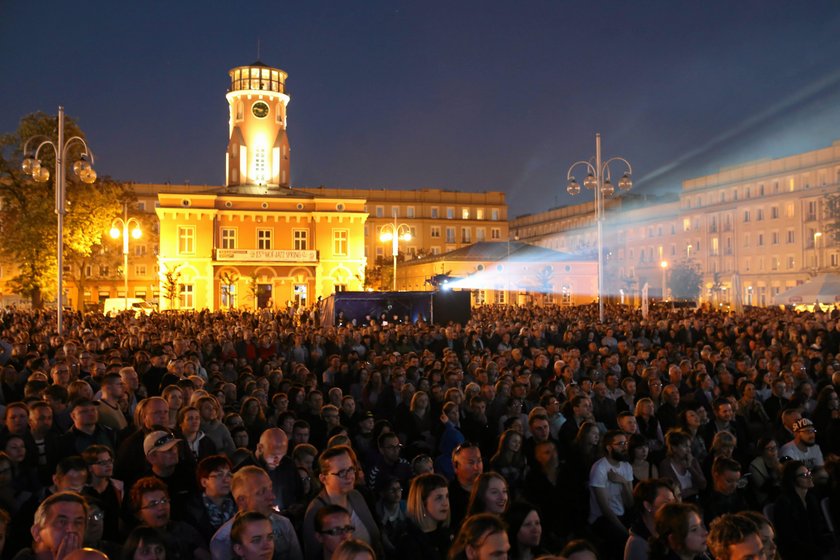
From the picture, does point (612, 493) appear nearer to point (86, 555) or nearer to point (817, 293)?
point (86, 555)

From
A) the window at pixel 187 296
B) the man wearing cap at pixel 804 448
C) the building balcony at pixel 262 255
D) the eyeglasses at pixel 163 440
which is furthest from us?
the building balcony at pixel 262 255

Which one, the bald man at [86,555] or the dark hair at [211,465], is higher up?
the dark hair at [211,465]

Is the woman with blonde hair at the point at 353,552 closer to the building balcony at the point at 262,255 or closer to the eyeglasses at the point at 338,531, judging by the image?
the eyeglasses at the point at 338,531

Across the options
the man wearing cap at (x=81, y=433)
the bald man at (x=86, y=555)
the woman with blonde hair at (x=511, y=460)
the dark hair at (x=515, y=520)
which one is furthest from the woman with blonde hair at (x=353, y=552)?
the man wearing cap at (x=81, y=433)

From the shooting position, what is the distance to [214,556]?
4613 mm

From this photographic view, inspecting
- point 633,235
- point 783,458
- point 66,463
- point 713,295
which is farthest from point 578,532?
point 633,235

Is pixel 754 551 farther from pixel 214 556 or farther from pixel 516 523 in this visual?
pixel 214 556

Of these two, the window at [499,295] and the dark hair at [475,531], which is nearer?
the dark hair at [475,531]

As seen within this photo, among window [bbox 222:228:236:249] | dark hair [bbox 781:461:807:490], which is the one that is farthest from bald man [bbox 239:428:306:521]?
window [bbox 222:228:236:249]

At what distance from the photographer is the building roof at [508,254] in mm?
61781

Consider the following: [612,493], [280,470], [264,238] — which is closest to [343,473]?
[280,470]

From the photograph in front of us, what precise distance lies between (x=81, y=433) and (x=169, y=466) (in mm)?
1624

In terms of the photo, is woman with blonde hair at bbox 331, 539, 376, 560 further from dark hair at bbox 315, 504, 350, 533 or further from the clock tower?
the clock tower

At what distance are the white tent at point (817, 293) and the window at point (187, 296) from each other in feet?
124
